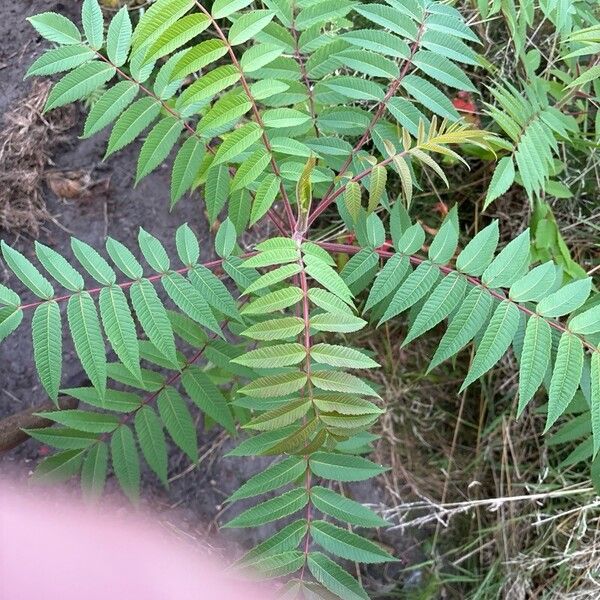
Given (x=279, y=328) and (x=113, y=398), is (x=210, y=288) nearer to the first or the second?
(x=279, y=328)

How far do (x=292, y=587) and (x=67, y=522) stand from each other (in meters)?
0.54

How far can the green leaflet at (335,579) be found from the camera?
1255 millimetres

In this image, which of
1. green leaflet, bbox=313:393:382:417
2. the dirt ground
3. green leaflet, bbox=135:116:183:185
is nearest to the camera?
green leaflet, bbox=313:393:382:417

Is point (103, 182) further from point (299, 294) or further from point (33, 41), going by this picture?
point (299, 294)

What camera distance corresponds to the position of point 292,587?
1.25 metres

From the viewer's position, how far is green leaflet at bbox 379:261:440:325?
142cm

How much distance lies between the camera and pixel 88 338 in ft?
4.27

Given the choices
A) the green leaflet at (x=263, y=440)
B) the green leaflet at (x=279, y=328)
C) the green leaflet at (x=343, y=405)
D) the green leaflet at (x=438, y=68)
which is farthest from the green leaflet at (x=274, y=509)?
the green leaflet at (x=438, y=68)

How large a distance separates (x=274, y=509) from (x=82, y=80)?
40.6 inches

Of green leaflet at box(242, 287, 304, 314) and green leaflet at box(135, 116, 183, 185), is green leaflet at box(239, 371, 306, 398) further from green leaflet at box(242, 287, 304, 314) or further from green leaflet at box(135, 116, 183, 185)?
green leaflet at box(135, 116, 183, 185)

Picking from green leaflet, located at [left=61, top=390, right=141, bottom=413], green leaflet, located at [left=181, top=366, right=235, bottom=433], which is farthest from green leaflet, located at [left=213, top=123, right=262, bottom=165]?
green leaflet, located at [left=61, top=390, right=141, bottom=413]

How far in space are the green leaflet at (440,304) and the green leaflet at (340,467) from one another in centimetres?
27

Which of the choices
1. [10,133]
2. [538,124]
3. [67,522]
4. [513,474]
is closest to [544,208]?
[538,124]

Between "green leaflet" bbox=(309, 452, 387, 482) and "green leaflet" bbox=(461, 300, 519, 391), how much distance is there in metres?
0.27
